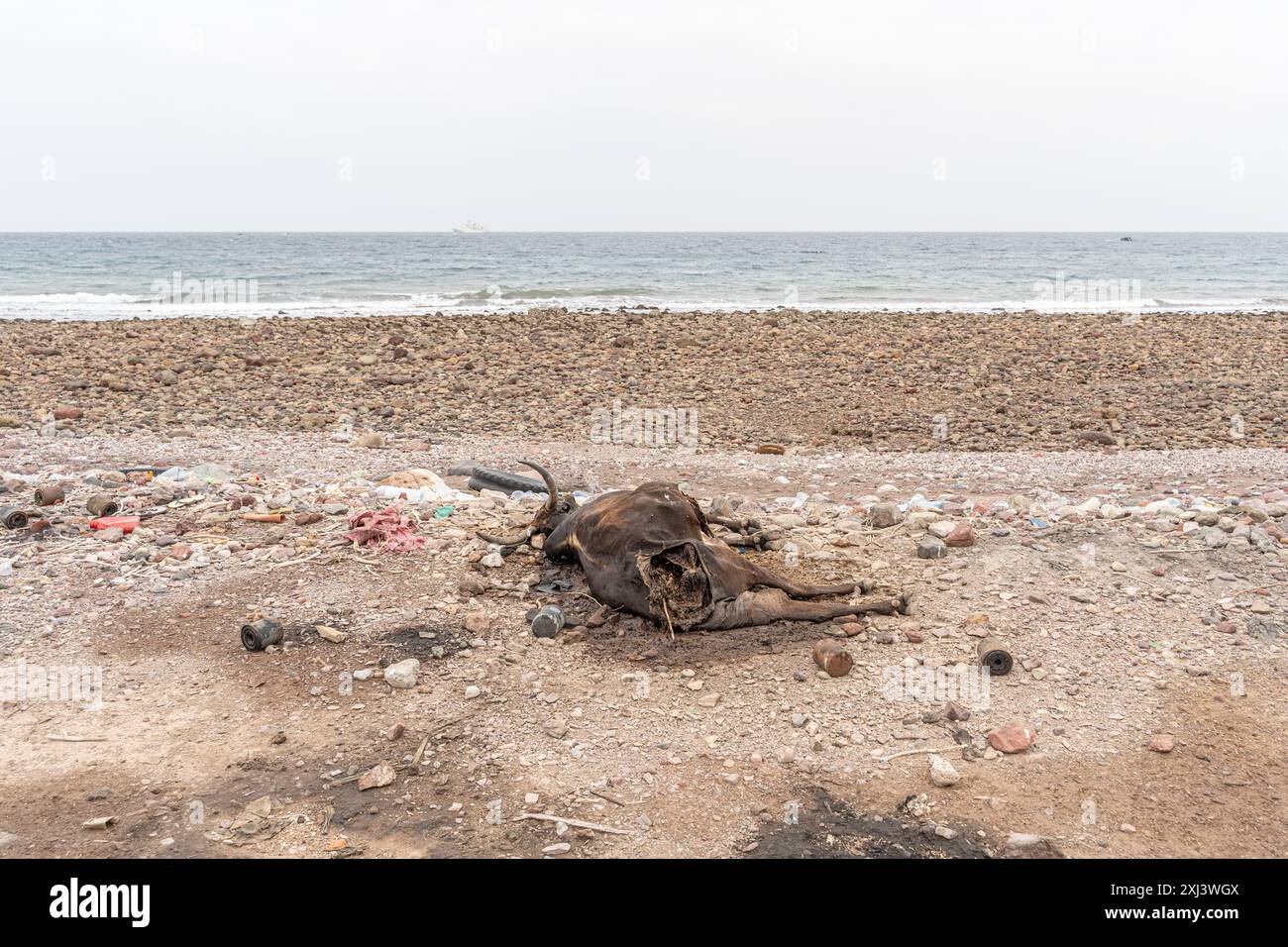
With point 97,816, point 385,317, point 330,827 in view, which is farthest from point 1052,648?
point 385,317

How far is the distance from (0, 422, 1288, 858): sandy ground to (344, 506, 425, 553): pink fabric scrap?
0.10 metres

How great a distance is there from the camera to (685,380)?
12016mm

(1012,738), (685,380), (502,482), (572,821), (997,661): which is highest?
(685,380)

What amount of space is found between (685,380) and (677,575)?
8.06 metres

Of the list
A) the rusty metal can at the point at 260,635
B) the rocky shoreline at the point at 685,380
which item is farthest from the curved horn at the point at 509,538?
the rocky shoreline at the point at 685,380

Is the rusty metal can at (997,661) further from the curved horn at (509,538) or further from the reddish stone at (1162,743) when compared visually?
the curved horn at (509,538)

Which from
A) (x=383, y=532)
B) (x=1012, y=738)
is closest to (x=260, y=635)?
(x=383, y=532)

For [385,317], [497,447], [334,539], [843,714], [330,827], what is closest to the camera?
[330,827]

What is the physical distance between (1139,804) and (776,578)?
183 centimetres

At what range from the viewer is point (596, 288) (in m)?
28.3

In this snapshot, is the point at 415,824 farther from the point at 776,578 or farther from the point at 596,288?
the point at 596,288

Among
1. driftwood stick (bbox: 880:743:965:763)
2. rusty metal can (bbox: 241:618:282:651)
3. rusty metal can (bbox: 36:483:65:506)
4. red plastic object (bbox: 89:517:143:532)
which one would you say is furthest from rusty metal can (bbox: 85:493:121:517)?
driftwood stick (bbox: 880:743:965:763)

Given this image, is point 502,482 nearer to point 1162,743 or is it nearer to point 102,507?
point 102,507

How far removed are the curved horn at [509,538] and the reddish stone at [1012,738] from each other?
2.77 metres
